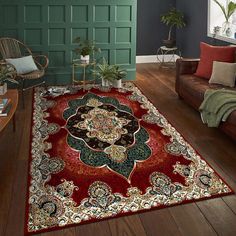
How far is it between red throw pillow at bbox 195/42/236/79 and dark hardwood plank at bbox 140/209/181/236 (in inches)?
102

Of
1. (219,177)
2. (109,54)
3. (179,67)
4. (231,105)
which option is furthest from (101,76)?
(219,177)

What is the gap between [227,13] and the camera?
5402 millimetres

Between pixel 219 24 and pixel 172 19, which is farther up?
pixel 172 19

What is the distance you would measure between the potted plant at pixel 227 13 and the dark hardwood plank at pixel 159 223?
153 inches

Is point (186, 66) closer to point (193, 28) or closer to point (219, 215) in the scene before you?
point (193, 28)

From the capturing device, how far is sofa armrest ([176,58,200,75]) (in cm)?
465

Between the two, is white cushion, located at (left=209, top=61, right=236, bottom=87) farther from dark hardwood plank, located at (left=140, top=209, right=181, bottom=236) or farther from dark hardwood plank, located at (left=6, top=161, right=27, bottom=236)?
dark hardwood plank, located at (left=6, top=161, right=27, bottom=236)

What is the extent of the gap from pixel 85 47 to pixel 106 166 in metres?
2.87

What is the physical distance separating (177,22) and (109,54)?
6.15 feet

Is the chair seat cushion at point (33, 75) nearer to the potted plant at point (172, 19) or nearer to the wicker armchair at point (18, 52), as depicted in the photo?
the wicker armchair at point (18, 52)

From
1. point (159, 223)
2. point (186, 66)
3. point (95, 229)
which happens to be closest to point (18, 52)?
point (186, 66)

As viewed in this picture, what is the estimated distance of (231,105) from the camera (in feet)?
11.0

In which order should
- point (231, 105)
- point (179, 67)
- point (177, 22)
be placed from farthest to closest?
1. point (177, 22)
2. point (179, 67)
3. point (231, 105)

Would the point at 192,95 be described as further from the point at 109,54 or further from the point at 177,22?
the point at 177,22
